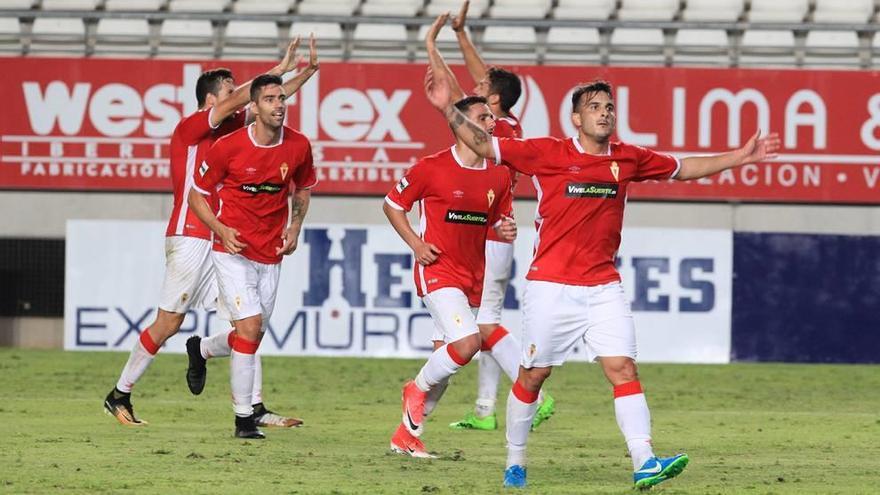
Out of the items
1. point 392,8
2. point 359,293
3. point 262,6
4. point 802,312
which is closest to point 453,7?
point 392,8

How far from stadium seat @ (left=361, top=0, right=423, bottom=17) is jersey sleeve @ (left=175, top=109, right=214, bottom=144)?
403 inches

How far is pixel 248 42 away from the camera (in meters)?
21.2

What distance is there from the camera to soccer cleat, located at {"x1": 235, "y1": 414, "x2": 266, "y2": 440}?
432 inches

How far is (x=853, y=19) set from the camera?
22.2 metres

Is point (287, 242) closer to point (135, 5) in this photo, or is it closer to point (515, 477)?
point (515, 477)

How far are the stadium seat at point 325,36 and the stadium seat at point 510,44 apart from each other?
176cm

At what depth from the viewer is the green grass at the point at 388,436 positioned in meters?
8.88

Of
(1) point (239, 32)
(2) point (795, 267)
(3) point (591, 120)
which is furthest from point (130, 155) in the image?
(3) point (591, 120)

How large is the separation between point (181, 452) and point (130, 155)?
10.4 metres

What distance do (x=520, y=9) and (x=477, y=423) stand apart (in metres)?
10.9

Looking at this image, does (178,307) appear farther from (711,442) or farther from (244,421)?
(711,442)

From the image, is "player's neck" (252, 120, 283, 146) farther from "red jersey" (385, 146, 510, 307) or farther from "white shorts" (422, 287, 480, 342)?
"white shorts" (422, 287, 480, 342)

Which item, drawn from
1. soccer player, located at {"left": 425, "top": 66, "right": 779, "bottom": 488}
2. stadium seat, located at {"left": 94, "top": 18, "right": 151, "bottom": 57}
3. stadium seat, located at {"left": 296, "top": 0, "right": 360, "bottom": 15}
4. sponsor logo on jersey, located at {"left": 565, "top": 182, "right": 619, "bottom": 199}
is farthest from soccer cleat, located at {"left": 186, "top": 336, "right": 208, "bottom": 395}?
stadium seat, located at {"left": 296, "top": 0, "right": 360, "bottom": 15}

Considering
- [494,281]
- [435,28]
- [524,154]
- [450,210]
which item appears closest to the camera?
[524,154]
